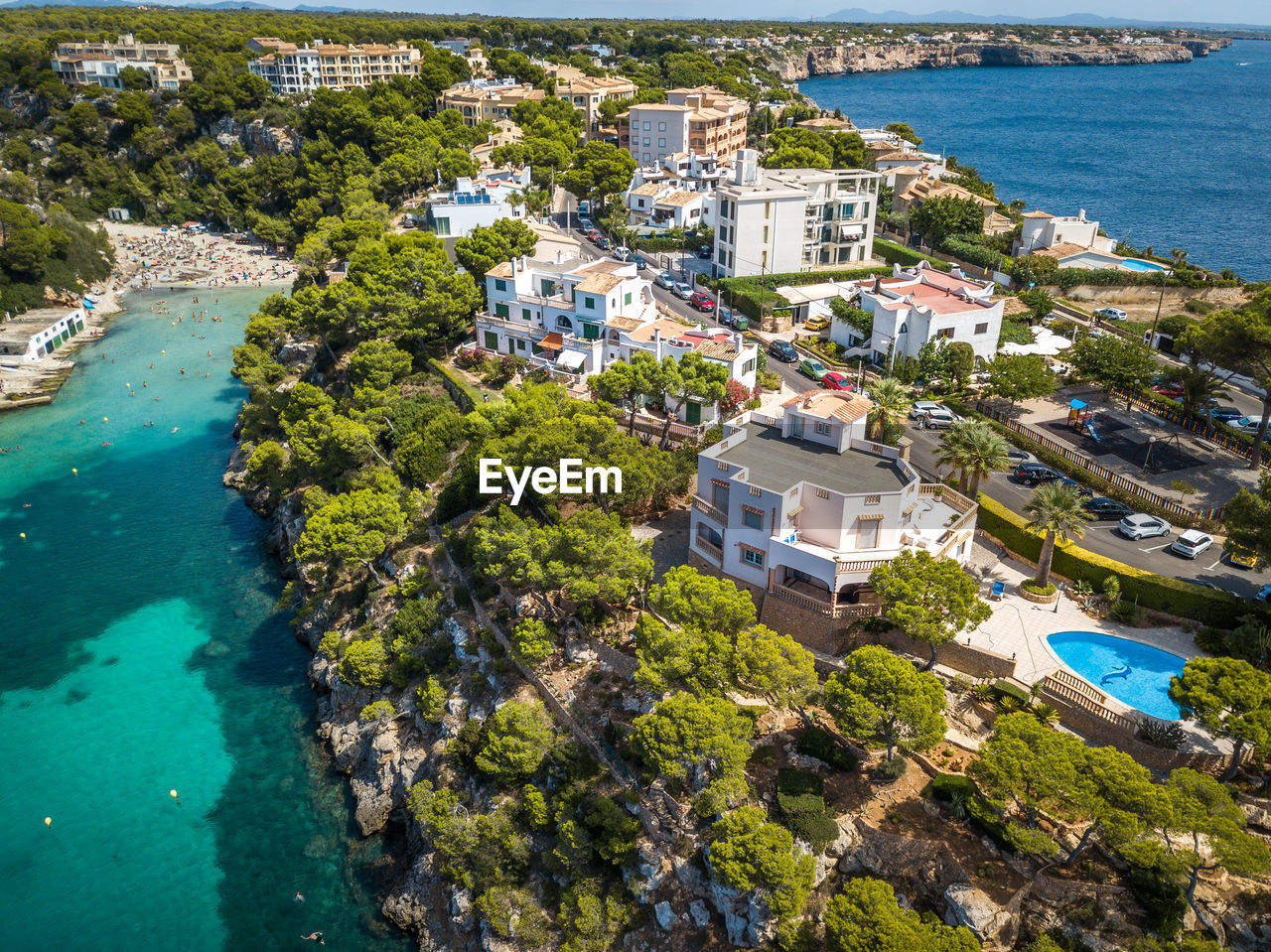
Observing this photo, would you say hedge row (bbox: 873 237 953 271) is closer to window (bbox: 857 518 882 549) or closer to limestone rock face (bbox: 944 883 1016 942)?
window (bbox: 857 518 882 549)

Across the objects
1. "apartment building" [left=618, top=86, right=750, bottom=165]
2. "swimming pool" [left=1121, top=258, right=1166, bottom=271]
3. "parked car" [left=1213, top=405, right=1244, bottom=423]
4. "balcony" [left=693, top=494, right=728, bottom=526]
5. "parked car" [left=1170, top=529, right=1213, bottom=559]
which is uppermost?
"apartment building" [left=618, top=86, right=750, bottom=165]

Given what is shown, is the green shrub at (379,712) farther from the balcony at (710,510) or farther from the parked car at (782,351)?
the parked car at (782,351)

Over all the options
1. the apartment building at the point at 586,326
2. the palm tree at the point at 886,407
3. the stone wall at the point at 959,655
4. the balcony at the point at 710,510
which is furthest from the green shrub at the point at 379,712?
the palm tree at the point at 886,407

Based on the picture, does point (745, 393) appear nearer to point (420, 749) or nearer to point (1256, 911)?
point (420, 749)

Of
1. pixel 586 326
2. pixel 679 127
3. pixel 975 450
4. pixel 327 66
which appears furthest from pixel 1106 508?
pixel 327 66

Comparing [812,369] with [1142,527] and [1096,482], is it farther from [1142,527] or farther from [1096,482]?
[1142,527]

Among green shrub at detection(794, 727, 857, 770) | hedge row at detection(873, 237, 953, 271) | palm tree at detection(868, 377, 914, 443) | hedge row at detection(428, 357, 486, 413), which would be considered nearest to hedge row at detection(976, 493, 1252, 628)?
palm tree at detection(868, 377, 914, 443)
